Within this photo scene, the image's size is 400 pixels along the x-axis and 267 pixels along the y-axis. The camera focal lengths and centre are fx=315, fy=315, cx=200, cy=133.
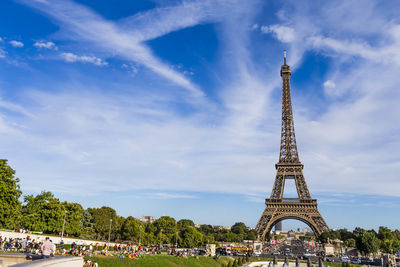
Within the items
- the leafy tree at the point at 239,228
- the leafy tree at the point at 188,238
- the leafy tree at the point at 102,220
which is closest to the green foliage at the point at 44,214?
the leafy tree at the point at 102,220

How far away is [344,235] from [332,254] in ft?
186

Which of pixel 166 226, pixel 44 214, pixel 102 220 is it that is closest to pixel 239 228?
pixel 166 226

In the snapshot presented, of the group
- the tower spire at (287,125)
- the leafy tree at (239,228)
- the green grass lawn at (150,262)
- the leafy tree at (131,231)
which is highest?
the tower spire at (287,125)

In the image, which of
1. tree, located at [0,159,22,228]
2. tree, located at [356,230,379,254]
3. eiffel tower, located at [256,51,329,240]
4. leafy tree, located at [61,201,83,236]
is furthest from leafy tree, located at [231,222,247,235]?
tree, located at [0,159,22,228]

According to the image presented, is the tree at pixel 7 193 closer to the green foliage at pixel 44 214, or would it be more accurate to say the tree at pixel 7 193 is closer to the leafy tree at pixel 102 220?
the green foliage at pixel 44 214

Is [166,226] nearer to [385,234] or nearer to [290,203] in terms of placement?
[290,203]

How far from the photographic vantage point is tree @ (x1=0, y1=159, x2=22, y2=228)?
42.3m

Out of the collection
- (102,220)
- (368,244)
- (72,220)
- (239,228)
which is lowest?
(368,244)

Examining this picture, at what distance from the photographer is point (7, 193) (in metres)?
43.1

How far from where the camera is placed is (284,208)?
95.9 meters

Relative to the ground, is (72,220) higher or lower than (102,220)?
lower

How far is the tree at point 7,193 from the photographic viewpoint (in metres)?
42.3

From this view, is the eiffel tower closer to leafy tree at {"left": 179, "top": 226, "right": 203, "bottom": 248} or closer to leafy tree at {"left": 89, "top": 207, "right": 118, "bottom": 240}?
leafy tree at {"left": 179, "top": 226, "right": 203, "bottom": 248}

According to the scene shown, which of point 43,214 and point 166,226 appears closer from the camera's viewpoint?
point 43,214
